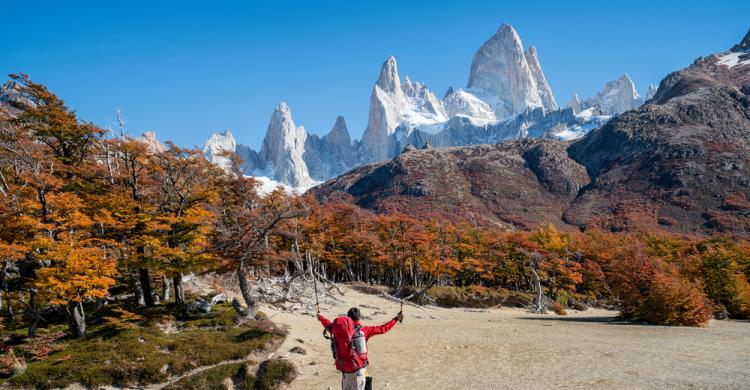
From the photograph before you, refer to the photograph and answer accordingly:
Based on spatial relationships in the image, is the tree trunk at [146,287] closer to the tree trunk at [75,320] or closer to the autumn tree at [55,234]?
the autumn tree at [55,234]

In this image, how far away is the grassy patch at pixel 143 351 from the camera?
41.9 feet

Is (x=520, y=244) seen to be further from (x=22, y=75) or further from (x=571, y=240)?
(x=22, y=75)

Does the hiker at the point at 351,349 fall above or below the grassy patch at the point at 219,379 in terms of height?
above

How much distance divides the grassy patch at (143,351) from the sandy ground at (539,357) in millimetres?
2290

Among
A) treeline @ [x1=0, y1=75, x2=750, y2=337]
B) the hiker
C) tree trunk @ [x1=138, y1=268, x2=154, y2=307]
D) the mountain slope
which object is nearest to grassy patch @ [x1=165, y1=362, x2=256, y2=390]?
treeline @ [x1=0, y1=75, x2=750, y2=337]

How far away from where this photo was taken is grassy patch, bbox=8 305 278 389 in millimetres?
12758

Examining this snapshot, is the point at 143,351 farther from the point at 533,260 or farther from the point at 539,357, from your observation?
the point at 533,260

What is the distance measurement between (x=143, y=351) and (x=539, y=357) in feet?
48.2

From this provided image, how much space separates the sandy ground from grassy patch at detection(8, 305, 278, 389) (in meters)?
2.29

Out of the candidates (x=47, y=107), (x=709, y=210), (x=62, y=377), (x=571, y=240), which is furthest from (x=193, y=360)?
(x=709, y=210)

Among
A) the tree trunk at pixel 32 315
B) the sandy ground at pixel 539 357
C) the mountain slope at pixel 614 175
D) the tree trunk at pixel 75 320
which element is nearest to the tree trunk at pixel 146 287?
the tree trunk at pixel 75 320

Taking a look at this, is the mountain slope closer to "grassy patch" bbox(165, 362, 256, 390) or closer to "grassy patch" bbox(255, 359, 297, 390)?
"grassy patch" bbox(255, 359, 297, 390)

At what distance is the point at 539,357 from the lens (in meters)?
15.4

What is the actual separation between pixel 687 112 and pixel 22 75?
179m
